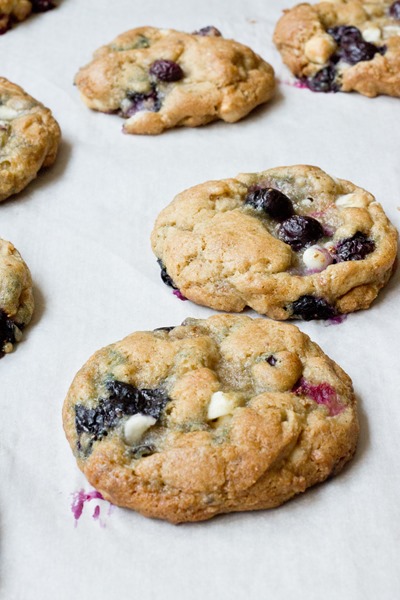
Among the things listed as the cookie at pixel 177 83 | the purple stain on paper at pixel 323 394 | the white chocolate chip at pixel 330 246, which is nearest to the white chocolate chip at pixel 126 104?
the cookie at pixel 177 83

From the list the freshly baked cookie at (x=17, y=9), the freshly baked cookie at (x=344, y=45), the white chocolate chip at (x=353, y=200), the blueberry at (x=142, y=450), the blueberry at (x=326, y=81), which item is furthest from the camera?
the freshly baked cookie at (x=17, y=9)

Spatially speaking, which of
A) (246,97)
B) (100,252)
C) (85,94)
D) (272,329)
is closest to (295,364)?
(272,329)

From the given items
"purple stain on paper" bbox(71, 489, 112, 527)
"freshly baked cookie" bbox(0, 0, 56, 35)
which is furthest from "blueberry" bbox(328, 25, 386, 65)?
"purple stain on paper" bbox(71, 489, 112, 527)

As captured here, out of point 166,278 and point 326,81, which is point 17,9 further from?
point 166,278

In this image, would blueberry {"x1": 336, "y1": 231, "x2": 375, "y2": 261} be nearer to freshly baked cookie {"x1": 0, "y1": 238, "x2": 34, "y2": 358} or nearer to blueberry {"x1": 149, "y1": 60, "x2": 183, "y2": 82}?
freshly baked cookie {"x1": 0, "y1": 238, "x2": 34, "y2": 358}

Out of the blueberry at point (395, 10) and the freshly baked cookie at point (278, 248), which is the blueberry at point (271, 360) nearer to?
the freshly baked cookie at point (278, 248)

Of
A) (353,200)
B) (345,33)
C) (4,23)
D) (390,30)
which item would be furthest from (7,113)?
(390,30)
